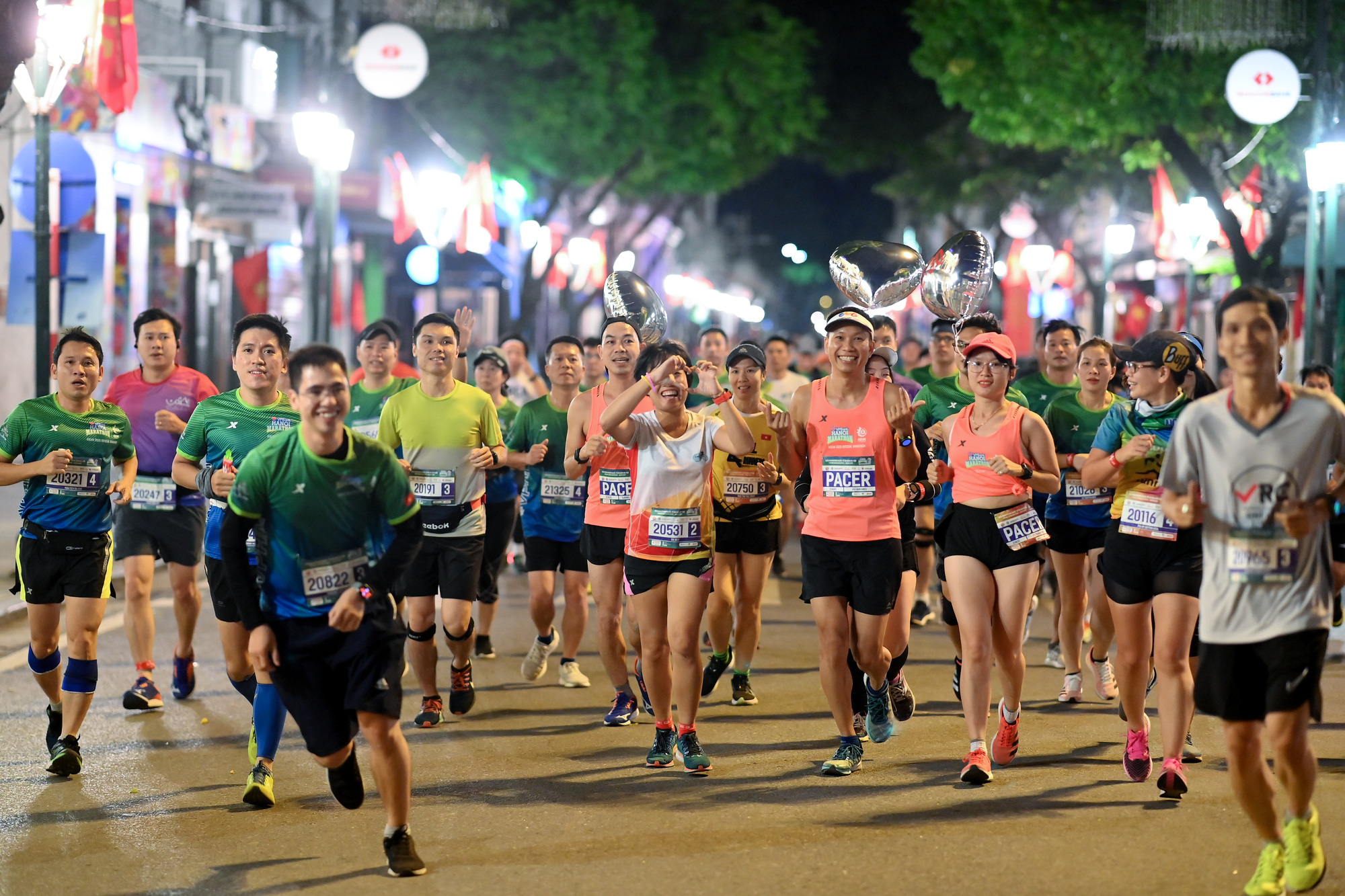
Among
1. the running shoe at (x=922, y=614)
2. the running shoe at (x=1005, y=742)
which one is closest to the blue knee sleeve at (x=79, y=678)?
the running shoe at (x=1005, y=742)

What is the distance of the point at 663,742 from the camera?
713 cm

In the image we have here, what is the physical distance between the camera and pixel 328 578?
5355mm

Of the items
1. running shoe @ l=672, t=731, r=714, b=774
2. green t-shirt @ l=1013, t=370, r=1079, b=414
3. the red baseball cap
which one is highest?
the red baseball cap

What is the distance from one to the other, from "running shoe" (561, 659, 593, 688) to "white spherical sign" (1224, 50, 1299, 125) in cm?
1280

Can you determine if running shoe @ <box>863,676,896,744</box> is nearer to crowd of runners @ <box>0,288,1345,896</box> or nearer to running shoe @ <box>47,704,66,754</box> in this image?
crowd of runners @ <box>0,288,1345,896</box>

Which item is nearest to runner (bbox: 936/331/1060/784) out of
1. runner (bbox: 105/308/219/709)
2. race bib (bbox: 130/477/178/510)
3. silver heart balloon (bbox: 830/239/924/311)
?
silver heart balloon (bbox: 830/239/924/311)

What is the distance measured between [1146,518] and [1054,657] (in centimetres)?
352

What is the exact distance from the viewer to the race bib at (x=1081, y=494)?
8.47 metres

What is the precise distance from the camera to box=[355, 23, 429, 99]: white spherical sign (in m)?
19.4

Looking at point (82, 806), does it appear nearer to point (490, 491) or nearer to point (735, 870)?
point (735, 870)

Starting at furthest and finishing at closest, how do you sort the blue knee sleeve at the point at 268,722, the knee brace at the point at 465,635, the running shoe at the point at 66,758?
1. the knee brace at the point at 465,635
2. the running shoe at the point at 66,758
3. the blue knee sleeve at the point at 268,722

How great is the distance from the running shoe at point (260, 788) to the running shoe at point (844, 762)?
8.01 feet

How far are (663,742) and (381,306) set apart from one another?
27.6 metres

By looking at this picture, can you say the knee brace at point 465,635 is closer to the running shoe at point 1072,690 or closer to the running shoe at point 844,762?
the running shoe at point 844,762
